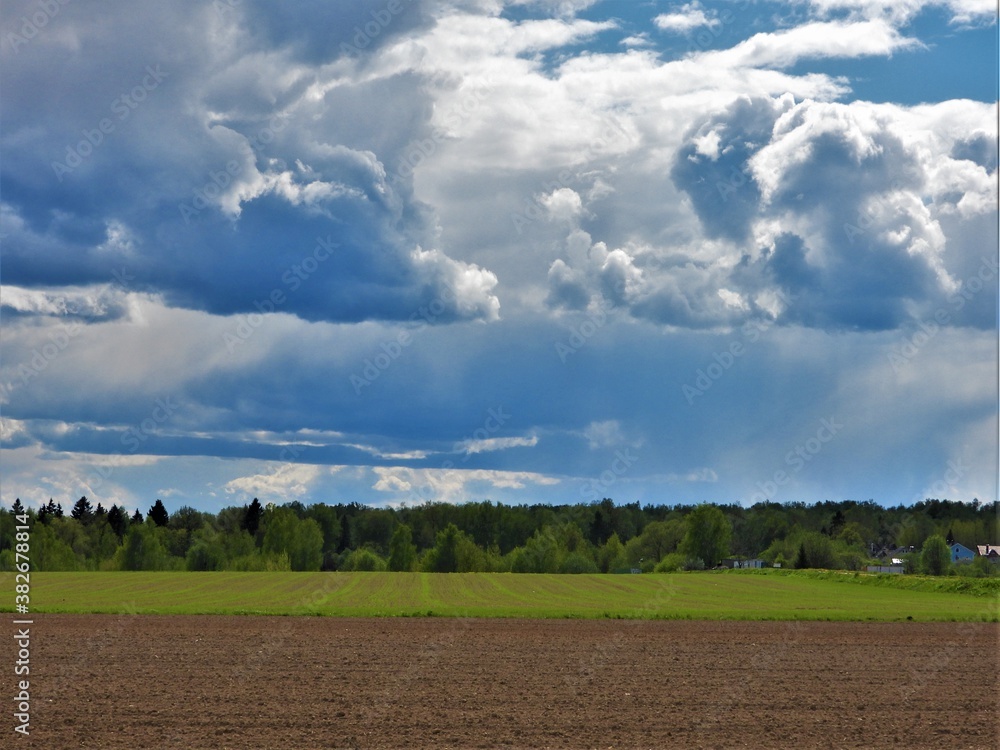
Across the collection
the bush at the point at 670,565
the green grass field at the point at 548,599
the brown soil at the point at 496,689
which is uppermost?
the brown soil at the point at 496,689

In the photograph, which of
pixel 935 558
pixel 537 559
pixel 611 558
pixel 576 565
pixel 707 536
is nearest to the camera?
pixel 935 558

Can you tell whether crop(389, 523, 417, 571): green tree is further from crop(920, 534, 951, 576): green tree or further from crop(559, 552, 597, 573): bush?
crop(920, 534, 951, 576): green tree

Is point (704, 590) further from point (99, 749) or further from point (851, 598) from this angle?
point (99, 749)

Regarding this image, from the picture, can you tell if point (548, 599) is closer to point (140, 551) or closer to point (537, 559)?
point (537, 559)

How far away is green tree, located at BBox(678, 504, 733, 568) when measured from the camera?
178 m

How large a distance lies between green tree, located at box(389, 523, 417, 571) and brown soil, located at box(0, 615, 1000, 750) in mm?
118149

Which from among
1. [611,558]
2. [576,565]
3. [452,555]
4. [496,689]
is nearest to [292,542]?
[452,555]

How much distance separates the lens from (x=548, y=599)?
76.4 meters

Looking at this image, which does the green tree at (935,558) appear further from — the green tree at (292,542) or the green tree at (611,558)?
the green tree at (292,542)

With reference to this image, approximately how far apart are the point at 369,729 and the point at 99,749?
553 cm

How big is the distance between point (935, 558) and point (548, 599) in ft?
242

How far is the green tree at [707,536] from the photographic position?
178 metres

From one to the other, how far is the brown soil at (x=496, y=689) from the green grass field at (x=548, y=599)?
13.6 m

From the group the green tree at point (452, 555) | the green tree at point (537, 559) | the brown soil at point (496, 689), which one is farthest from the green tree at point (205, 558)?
the brown soil at point (496, 689)
